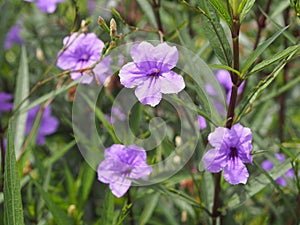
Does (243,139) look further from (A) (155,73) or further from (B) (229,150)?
(A) (155,73)

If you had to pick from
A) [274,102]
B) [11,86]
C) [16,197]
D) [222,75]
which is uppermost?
[16,197]

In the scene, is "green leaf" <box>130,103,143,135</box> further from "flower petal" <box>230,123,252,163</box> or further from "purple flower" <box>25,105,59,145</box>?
"purple flower" <box>25,105,59,145</box>

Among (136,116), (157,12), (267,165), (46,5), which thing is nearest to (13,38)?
(46,5)

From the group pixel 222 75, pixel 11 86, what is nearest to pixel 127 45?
pixel 222 75

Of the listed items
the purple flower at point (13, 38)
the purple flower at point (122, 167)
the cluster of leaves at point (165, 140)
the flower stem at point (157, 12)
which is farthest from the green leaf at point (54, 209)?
the purple flower at point (13, 38)

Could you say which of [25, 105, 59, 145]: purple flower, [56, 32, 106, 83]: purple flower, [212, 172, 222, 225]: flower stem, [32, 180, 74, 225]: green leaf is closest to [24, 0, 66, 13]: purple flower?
[56, 32, 106, 83]: purple flower

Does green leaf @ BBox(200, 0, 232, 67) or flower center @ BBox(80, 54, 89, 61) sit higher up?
green leaf @ BBox(200, 0, 232, 67)

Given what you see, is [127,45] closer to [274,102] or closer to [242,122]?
[242,122]
